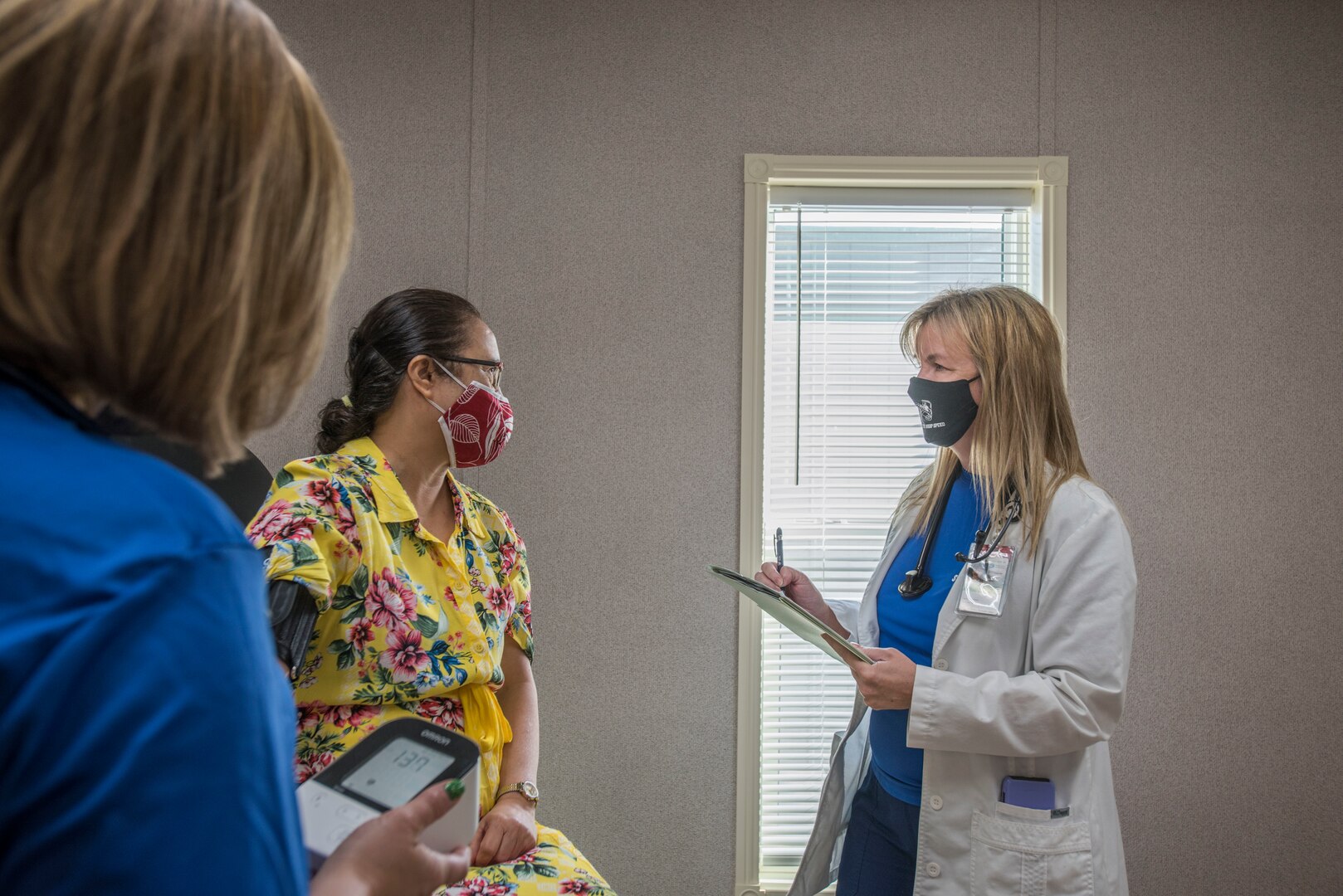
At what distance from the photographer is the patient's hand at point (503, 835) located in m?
→ 1.63

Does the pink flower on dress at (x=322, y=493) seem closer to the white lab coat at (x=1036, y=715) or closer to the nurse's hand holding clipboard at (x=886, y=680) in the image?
the nurse's hand holding clipboard at (x=886, y=680)

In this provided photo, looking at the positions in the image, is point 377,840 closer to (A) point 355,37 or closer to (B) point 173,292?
(B) point 173,292

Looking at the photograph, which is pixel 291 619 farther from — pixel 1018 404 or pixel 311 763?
pixel 1018 404

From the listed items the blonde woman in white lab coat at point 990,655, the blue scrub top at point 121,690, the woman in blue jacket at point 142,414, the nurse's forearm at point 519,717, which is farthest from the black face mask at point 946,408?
the blue scrub top at point 121,690

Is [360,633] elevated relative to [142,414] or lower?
lower

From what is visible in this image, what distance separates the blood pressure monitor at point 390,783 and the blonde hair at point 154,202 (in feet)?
1.18

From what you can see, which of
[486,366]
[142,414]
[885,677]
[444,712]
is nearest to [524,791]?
[444,712]

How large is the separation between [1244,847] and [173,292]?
315cm

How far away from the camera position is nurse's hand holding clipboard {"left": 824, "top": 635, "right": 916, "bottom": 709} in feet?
5.67

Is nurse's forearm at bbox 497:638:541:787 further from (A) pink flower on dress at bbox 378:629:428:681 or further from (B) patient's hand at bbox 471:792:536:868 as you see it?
(A) pink flower on dress at bbox 378:629:428:681

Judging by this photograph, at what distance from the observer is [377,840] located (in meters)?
0.73

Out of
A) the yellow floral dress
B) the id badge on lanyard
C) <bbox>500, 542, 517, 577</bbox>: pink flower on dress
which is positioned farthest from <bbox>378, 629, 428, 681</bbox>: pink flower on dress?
the id badge on lanyard

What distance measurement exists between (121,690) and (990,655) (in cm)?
164

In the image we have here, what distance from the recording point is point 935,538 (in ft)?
6.58
